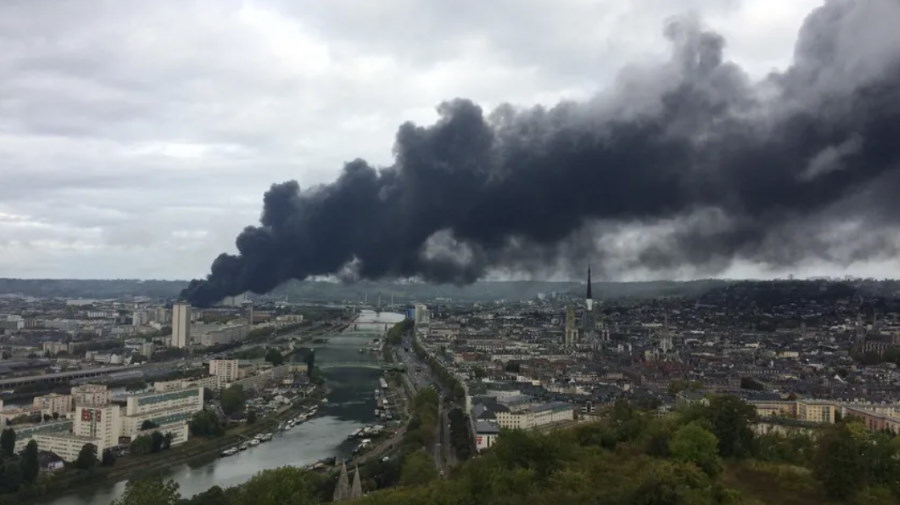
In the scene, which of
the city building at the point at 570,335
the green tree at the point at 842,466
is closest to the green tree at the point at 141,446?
the green tree at the point at 842,466

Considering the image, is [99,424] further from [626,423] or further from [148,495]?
[626,423]

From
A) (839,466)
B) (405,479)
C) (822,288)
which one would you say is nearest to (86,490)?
(405,479)

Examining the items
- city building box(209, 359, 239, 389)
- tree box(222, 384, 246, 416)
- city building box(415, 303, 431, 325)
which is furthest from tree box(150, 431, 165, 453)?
Result: city building box(415, 303, 431, 325)

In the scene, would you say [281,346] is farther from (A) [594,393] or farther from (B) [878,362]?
(B) [878,362]

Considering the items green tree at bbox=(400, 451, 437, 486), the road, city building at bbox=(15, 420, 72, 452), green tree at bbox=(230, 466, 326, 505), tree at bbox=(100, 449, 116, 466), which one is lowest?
tree at bbox=(100, 449, 116, 466)

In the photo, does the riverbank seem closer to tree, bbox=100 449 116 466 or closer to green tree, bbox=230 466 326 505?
tree, bbox=100 449 116 466
